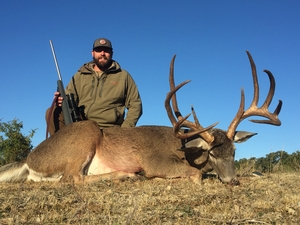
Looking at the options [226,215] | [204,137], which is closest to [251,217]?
[226,215]

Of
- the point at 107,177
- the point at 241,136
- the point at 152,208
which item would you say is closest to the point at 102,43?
the point at 107,177

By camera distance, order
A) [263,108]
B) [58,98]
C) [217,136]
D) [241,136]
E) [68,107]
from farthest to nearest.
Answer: [58,98] → [68,107] → [263,108] → [241,136] → [217,136]

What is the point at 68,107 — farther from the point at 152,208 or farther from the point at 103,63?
the point at 152,208

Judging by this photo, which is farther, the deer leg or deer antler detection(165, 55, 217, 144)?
deer antler detection(165, 55, 217, 144)

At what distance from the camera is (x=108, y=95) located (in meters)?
7.28

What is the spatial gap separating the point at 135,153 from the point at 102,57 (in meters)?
2.71

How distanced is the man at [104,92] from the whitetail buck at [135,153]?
3.75 feet

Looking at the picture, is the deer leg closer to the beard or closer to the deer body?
the deer body

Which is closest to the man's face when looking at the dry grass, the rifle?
the rifle

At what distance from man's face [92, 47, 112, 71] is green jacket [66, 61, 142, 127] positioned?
14 cm

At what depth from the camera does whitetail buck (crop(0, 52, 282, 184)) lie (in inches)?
221

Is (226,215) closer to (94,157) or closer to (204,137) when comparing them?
(204,137)

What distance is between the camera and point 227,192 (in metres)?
4.05

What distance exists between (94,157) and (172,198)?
2.55 m
